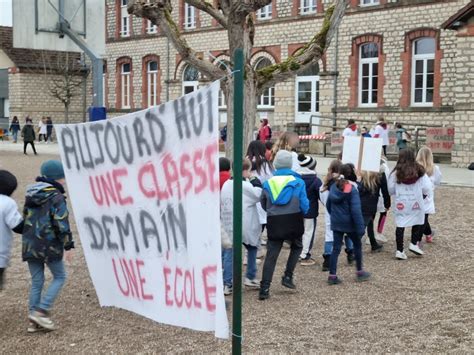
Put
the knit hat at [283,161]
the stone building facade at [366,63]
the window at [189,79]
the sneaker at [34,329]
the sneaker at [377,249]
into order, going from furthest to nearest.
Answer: the window at [189,79]
the stone building facade at [366,63]
the sneaker at [377,249]
the knit hat at [283,161]
the sneaker at [34,329]

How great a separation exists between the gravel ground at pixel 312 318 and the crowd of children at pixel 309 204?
33 centimetres

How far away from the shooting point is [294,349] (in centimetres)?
524

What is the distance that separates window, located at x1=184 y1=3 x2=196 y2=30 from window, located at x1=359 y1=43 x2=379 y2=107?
1117 centimetres

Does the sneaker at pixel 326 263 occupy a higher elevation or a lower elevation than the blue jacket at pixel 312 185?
lower

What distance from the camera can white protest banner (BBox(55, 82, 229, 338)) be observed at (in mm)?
4359

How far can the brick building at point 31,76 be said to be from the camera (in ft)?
147

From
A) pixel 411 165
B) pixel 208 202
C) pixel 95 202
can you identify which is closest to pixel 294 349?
pixel 208 202

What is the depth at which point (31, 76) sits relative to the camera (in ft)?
147

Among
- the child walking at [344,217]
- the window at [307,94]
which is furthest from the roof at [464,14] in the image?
the child walking at [344,217]

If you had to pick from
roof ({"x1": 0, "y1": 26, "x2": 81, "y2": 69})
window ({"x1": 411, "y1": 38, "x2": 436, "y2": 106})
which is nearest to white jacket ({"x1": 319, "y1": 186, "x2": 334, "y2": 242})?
window ({"x1": 411, "y1": 38, "x2": 436, "y2": 106})

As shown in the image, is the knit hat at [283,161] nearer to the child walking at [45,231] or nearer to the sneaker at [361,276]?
the sneaker at [361,276]

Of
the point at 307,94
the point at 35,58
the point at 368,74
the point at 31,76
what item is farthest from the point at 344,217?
the point at 35,58

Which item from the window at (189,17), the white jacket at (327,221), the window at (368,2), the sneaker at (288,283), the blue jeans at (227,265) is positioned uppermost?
the window at (189,17)

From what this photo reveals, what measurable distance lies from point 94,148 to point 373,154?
13.7 feet
